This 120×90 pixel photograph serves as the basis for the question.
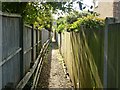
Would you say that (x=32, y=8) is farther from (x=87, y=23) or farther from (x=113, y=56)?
(x=113, y=56)

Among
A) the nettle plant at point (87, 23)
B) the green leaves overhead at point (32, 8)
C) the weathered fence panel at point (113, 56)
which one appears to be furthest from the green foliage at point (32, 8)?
the weathered fence panel at point (113, 56)

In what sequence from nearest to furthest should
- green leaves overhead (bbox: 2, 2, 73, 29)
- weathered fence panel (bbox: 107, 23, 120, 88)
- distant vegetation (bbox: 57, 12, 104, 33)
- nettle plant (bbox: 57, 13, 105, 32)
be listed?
weathered fence panel (bbox: 107, 23, 120, 88) → nettle plant (bbox: 57, 13, 105, 32) → distant vegetation (bbox: 57, 12, 104, 33) → green leaves overhead (bbox: 2, 2, 73, 29)

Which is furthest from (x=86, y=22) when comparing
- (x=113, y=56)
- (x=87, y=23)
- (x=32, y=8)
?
(x=113, y=56)

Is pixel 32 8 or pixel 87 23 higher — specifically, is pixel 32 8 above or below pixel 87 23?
above

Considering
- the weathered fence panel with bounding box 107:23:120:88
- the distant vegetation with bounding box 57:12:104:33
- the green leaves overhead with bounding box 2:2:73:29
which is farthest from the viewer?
the green leaves overhead with bounding box 2:2:73:29

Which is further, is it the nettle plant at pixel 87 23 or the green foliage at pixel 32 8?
the green foliage at pixel 32 8

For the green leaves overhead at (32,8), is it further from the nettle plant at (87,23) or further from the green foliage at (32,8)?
the nettle plant at (87,23)

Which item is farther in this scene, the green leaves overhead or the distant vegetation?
the green leaves overhead

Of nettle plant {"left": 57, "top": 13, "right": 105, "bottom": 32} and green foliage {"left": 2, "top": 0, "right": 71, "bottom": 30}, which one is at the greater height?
green foliage {"left": 2, "top": 0, "right": 71, "bottom": 30}

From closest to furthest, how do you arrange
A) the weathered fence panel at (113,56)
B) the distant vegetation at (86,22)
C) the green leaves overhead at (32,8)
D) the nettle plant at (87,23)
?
the weathered fence panel at (113,56) → the nettle plant at (87,23) → the distant vegetation at (86,22) → the green leaves overhead at (32,8)

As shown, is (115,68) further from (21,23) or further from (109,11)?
(109,11)

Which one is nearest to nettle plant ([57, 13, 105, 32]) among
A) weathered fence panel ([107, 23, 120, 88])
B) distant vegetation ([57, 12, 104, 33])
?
distant vegetation ([57, 12, 104, 33])

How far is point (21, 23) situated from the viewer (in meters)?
7.84

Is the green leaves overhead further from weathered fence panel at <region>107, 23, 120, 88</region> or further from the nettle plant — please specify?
weathered fence panel at <region>107, 23, 120, 88</region>
